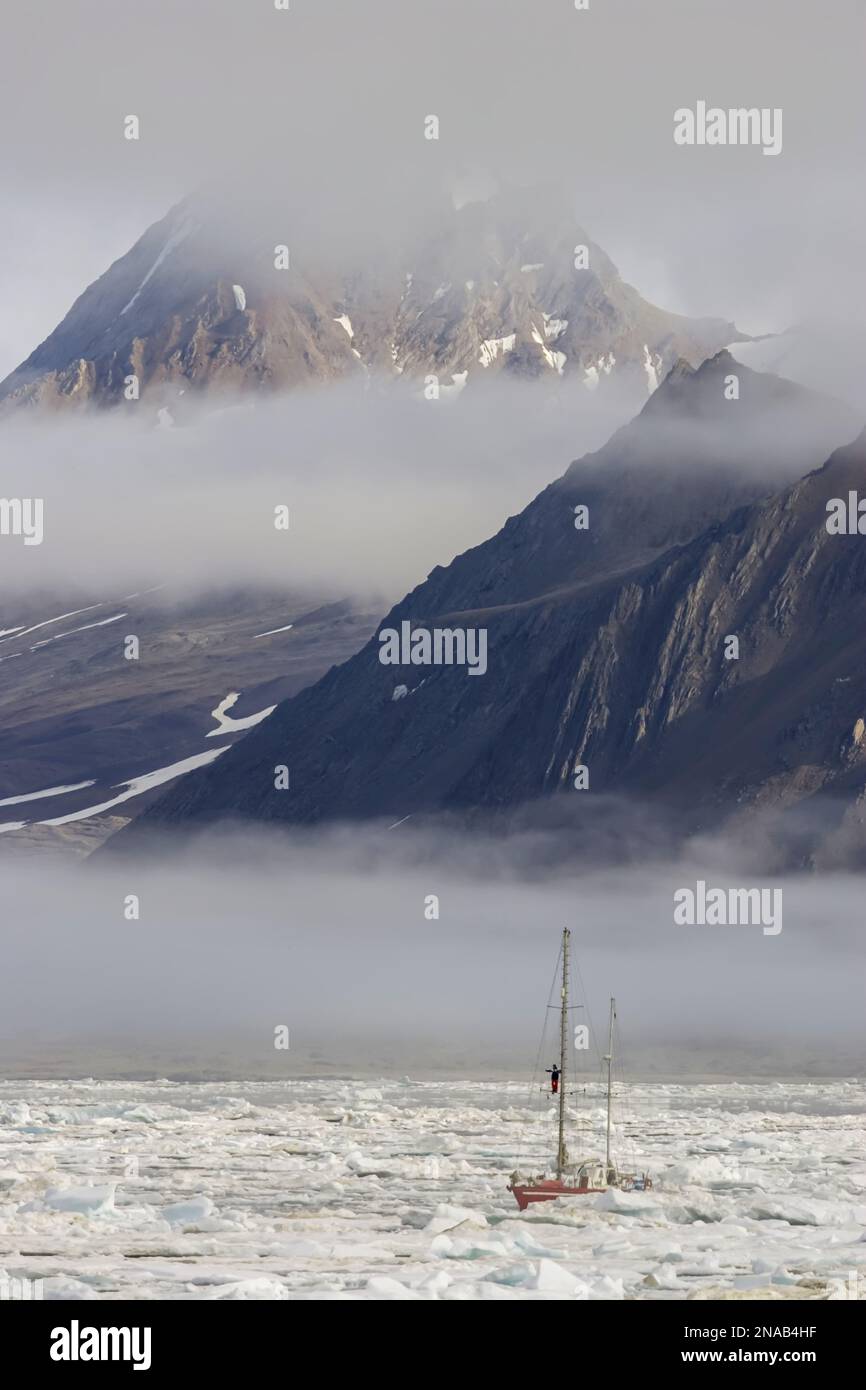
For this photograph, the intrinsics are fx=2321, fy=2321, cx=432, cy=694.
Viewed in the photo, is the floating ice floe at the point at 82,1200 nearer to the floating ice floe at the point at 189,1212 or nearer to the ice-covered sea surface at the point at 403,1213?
the ice-covered sea surface at the point at 403,1213

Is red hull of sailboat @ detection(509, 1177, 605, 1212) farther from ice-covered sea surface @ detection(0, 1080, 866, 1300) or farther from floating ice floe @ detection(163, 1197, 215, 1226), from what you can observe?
floating ice floe @ detection(163, 1197, 215, 1226)
